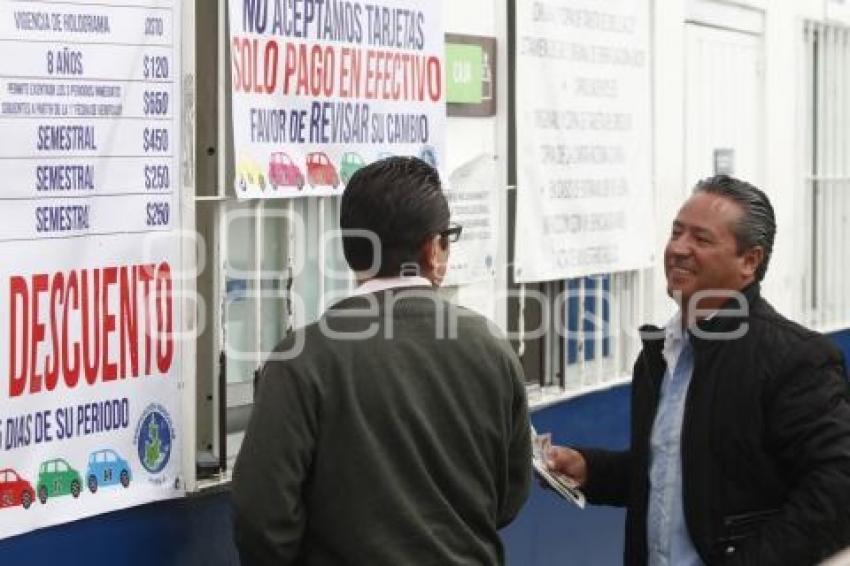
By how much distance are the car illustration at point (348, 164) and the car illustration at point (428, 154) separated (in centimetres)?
40

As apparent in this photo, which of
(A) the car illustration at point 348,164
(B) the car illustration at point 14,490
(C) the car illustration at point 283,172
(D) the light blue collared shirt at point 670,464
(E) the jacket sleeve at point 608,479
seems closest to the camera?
(D) the light blue collared shirt at point 670,464

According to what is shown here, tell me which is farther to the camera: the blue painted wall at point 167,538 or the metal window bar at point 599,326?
the metal window bar at point 599,326

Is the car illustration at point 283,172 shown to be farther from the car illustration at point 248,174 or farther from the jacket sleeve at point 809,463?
the jacket sleeve at point 809,463

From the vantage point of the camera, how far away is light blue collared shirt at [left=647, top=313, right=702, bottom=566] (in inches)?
151

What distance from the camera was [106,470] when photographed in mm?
4246

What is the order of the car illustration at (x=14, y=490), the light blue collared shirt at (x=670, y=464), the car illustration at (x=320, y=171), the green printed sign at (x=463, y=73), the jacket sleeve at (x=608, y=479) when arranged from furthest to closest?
the green printed sign at (x=463, y=73)
the car illustration at (x=320, y=171)
the jacket sleeve at (x=608, y=479)
the car illustration at (x=14, y=490)
the light blue collared shirt at (x=670, y=464)

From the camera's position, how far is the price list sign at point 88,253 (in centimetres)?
395

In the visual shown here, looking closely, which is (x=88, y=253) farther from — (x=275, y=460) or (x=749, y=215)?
(x=749, y=215)

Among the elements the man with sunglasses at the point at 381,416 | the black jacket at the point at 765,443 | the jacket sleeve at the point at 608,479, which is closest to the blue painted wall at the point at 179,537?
the man with sunglasses at the point at 381,416

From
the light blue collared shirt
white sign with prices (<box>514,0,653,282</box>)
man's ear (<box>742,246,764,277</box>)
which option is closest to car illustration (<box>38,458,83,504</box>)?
the light blue collared shirt

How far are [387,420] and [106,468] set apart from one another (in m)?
1.23

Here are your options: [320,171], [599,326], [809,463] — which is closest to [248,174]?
[320,171]

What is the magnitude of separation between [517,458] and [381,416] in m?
0.47

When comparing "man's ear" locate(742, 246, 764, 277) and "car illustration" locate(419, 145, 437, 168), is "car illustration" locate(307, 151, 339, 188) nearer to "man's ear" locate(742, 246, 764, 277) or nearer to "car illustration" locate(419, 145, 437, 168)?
"car illustration" locate(419, 145, 437, 168)
